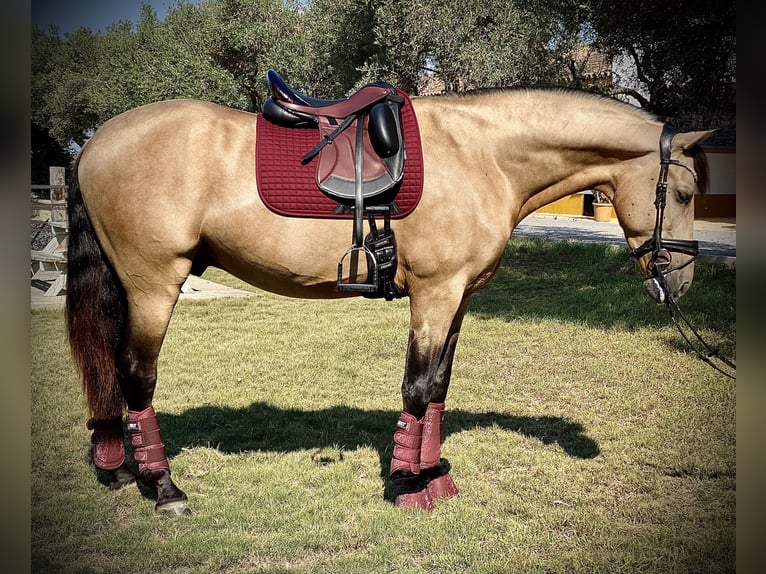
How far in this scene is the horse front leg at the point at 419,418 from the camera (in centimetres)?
329

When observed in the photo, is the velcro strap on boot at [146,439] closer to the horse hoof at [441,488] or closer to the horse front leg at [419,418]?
the horse front leg at [419,418]

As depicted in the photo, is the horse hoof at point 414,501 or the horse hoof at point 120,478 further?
the horse hoof at point 120,478

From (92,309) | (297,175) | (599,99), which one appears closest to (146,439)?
(92,309)

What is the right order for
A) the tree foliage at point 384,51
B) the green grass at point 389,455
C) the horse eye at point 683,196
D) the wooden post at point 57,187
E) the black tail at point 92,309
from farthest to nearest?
the wooden post at point 57,187 → the tree foliage at point 384,51 → the black tail at point 92,309 → the horse eye at point 683,196 → the green grass at point 389,455

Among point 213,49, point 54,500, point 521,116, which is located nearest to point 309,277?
point 521,116

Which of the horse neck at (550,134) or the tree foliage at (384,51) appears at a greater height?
the tree foliage at (384,51)

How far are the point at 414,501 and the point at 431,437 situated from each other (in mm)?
354

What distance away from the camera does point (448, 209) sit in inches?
127

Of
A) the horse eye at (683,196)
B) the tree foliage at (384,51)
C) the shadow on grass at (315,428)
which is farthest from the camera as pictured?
the tree foliage at (384,51)

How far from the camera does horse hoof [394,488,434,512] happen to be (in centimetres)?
334

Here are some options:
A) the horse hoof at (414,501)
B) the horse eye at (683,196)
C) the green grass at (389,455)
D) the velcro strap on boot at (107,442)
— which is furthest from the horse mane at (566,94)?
the velcro strap on boot at (107,442)

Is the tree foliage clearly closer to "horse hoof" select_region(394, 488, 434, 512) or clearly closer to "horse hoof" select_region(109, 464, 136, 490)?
"horse hoof" select_region(109, 464, 136, 490)
